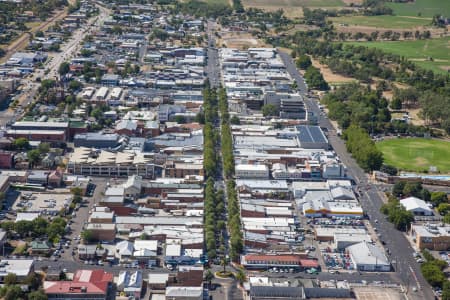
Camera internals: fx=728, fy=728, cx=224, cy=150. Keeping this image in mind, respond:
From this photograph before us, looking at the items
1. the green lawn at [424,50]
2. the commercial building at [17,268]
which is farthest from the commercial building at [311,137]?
the green lawn at [424,50]

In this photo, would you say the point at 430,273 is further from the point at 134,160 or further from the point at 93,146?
the point at 93,146

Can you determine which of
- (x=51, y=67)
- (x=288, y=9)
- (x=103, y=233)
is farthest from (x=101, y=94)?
(x=288, y=9)

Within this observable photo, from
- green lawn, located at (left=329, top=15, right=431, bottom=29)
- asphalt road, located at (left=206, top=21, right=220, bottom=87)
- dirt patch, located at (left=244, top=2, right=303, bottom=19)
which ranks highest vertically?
dirt patch, located at (left=244, top=2, right=303, bottom=19)

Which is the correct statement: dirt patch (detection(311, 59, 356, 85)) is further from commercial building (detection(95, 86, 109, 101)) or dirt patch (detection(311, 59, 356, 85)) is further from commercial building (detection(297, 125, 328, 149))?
commercial building (detection(95, 86, 109, 101))

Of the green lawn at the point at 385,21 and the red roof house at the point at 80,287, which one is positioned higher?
the green lawn at the point at 385,21

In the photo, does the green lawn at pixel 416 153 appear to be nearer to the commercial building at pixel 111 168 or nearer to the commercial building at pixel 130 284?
the commercial building at pixel 111 168

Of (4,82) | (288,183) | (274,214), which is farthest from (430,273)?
(4,82)

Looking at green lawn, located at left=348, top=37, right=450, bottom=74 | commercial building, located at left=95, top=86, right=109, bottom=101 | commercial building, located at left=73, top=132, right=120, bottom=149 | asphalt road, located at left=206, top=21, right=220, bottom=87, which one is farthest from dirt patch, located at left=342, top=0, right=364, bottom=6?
commercial building, located at left=73, top=132, right=120, bottom=149
